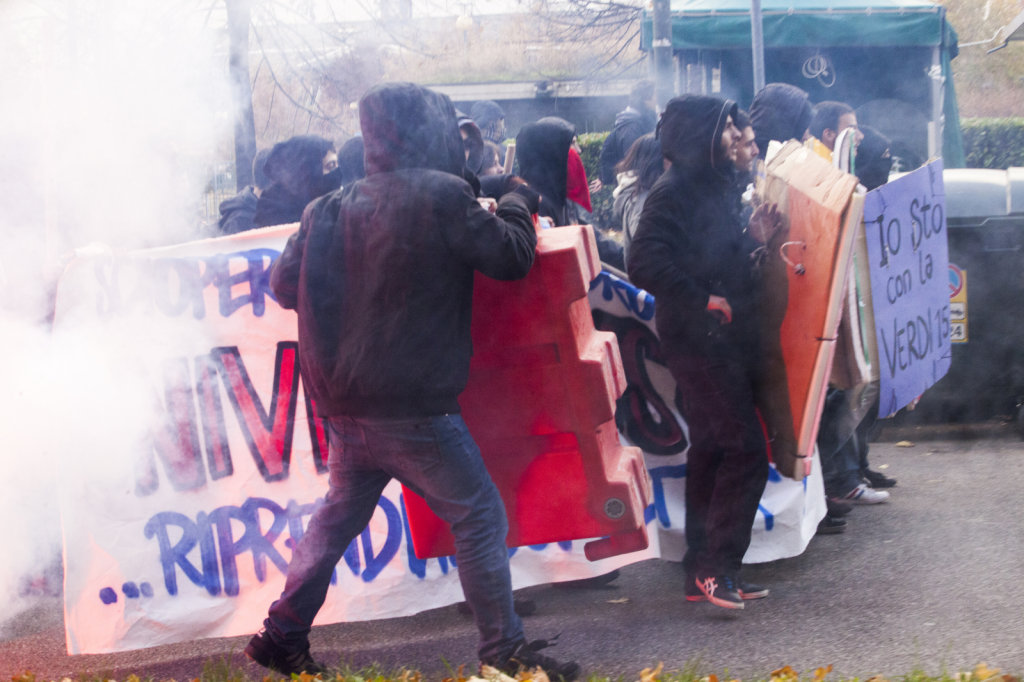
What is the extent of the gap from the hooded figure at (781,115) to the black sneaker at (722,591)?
2.16 m

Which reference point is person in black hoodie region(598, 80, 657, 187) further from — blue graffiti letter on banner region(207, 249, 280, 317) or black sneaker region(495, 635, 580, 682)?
black sneaker region(495, 635, 580, 682)

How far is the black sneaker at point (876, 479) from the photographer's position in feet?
16.0

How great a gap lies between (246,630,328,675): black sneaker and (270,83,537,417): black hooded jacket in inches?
28.4

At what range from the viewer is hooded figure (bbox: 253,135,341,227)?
457cm

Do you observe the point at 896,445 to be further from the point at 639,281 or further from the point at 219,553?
Result: the point at 219,553

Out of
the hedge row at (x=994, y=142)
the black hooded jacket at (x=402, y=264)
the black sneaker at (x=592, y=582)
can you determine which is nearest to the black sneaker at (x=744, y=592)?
the black sneaker at (x=592, y=582)

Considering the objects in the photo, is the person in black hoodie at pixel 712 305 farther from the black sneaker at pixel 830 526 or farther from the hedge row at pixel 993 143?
the hedge row at pixel 993 143

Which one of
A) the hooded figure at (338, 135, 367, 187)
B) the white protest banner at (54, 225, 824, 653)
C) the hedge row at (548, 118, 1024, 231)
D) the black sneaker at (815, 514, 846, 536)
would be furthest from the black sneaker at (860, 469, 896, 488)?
the hedge row at (548, 118, 1024, 231)

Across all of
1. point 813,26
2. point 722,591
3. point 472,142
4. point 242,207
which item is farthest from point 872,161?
point 813,26

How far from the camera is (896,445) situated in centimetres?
570

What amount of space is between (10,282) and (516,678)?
7.66 ft

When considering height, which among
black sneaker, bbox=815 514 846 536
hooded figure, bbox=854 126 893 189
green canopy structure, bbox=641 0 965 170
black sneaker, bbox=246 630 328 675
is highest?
green canopy structure, bbox=641 0 965 170

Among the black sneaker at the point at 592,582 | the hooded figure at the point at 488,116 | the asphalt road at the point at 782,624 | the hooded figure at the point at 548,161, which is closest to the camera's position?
the asphalt road at the point at 782,624

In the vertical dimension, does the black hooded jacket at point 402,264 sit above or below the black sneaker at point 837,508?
above
